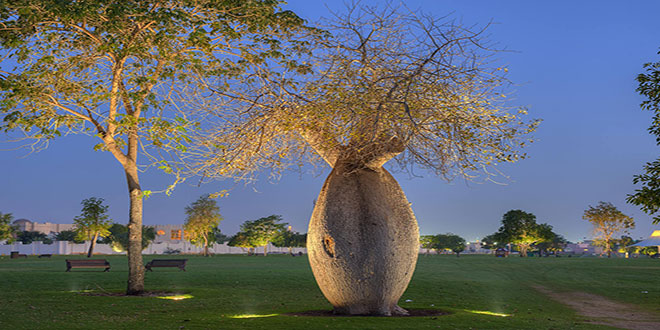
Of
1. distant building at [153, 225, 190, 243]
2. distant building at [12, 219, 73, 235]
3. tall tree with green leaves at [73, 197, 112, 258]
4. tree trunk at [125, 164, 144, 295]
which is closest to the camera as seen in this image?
tree trunk at [125, 164, 144, 295]

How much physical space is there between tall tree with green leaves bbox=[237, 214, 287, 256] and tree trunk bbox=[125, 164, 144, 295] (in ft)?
225

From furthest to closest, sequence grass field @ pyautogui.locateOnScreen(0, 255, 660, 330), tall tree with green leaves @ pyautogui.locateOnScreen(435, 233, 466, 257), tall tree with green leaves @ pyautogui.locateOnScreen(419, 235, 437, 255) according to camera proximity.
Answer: tall tree with green leaves @ pyautogui.locateOnScreen(435, 233, 466, 257), tall tree with green leaves @ pyautogui.locateOnScreen(419, 235, 437, 255), grass field @ pyautogui.locateOnScreen(0, 255, 660, 330)

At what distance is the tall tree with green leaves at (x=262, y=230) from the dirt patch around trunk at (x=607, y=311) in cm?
6710

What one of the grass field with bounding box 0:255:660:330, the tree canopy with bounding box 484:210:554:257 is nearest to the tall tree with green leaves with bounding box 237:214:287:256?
the tree canopy with bounding box 484:210:554:257

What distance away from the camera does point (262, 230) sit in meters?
89.7

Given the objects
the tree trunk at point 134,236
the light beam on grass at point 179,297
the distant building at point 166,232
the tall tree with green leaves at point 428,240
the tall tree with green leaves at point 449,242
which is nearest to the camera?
the light beam on grass at point 179,297

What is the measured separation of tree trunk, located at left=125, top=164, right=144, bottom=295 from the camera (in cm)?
2005

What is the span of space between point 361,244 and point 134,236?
10.7 m

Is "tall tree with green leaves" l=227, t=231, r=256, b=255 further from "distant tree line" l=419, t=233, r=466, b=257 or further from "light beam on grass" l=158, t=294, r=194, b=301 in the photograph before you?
"light beam on grass" l=158, t=294, r=194, b=301

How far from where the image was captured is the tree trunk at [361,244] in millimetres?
12984

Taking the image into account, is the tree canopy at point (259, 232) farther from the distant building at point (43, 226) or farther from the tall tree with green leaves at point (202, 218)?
the distant building at point (43, 226)

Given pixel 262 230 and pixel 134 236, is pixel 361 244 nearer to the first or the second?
pixel 134 236

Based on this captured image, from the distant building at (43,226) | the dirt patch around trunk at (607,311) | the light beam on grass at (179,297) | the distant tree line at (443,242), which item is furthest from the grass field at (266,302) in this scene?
the distant building at (43,226)

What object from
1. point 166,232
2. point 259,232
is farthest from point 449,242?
point 166,232
